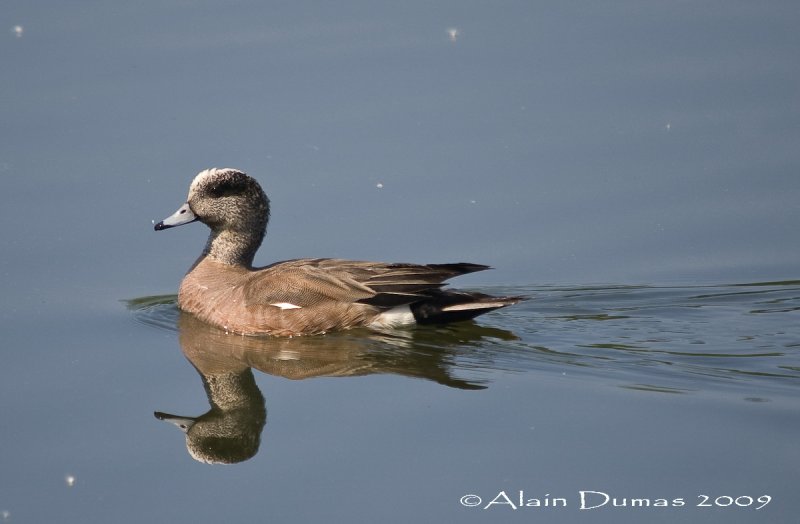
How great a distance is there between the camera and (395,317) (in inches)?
413

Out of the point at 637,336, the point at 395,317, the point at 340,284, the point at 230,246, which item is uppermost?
the point at 230,246

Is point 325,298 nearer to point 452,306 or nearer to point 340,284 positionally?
point 340,284

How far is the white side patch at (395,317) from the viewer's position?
34.3ft

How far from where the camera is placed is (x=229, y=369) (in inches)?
387

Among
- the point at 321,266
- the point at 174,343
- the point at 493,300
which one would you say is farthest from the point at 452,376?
the point at 174,343

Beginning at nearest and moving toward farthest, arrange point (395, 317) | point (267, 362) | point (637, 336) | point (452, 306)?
point (267, 362)
point (637, 336)
point (452, 306)
point (395, 317)

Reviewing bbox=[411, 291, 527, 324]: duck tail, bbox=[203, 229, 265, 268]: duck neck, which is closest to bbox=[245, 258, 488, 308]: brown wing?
bbox=[411, 291, 527, 324]: duck tail

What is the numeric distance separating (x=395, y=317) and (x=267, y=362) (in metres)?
1.14

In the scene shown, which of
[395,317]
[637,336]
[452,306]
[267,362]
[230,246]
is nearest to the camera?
[267,362]

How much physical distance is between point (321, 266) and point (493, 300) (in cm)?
138

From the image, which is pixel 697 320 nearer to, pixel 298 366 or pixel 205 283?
pixel 298 366

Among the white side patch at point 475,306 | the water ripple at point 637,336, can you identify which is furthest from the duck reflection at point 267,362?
the white side patch at point 475,306

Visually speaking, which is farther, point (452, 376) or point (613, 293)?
point (613, 293)

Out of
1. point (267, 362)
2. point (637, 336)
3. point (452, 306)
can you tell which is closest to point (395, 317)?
point (452, 306)
